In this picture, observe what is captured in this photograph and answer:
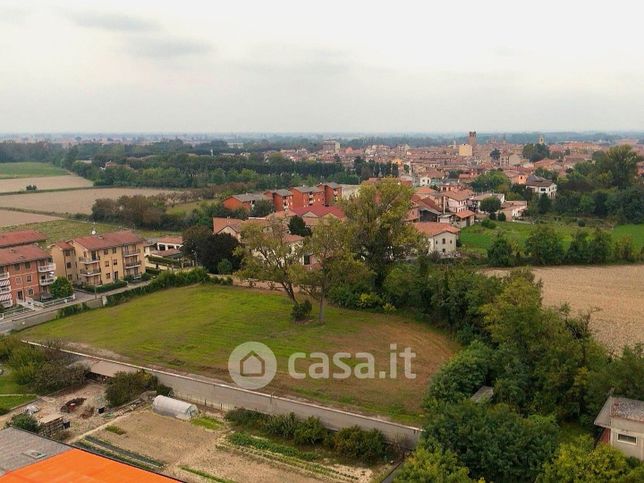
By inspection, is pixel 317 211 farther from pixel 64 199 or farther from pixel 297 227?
pixel 64 199

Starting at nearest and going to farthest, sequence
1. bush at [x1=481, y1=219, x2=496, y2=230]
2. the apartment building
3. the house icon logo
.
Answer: the house icon logo
the apartment building
bush at [x1=481, y1=219, x2=496, y2=230]

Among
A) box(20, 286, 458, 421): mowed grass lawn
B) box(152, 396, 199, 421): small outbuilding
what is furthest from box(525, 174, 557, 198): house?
box(152, 396, 199, 421): small outbuilding

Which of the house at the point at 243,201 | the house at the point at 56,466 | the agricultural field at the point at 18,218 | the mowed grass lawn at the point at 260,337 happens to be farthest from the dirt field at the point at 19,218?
the house at the point at 56,466

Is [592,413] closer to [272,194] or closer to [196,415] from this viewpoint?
[196,415]

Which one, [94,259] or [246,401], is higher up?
[94,259]

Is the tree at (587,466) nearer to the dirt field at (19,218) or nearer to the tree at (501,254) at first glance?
the tree at (501,254)

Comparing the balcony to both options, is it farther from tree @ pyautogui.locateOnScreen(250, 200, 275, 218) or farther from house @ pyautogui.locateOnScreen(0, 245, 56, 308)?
tree @ pyautogui.locateOnScreen(250, 200, 275, 218)

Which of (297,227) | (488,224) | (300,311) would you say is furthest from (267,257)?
(488,224)
